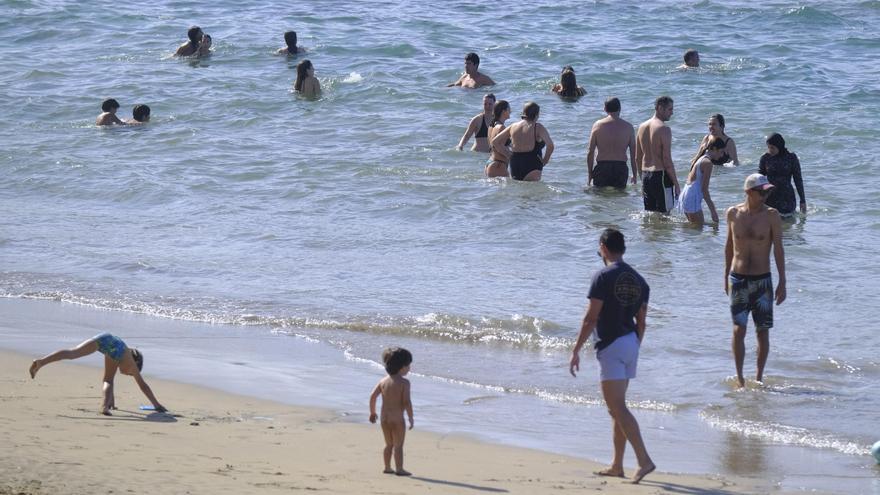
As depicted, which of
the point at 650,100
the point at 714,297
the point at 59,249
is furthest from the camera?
the point at 650,100

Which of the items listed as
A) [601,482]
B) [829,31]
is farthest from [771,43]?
[601,482]

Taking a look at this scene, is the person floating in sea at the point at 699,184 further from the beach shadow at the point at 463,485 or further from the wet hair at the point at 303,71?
the wet hair at the point at 303,71

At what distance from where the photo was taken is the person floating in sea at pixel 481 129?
1647 centimetres

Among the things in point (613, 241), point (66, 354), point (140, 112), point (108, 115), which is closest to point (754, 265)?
point (613, 241)

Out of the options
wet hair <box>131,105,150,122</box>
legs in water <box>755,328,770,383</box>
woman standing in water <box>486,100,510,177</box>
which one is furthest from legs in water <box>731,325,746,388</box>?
wet hair <box>131,105,150,122</box>

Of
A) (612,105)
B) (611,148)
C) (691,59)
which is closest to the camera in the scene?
(612,105)

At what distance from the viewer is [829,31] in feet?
79.5

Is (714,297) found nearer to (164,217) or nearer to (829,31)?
(164,217)

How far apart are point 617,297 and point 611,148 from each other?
8261 millimetres

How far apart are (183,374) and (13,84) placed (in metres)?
15.2

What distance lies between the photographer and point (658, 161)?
1349 centimetres

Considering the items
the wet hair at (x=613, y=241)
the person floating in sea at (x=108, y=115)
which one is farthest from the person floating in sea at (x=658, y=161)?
the person floating in sea at (x=108, y=115)

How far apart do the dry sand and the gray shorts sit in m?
0.54

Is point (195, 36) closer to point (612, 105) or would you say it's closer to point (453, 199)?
point (453, 199)
